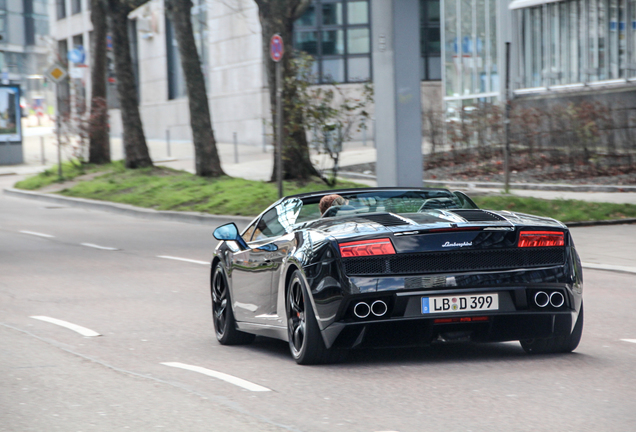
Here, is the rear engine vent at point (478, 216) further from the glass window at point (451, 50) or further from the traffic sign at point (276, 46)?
the glass window at point (451, 50)

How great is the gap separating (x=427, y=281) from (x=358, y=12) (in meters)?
39.3

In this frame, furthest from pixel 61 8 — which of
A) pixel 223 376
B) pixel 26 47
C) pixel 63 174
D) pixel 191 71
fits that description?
pixel 223 376

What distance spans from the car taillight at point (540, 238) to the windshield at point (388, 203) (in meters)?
0.86

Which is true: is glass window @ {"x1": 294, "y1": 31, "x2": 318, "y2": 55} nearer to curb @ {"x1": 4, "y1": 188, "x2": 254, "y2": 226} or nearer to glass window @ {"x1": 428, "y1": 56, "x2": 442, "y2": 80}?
glass window @ {"x1": 428, "y1": 56, "x2": 442, "y2": 80}

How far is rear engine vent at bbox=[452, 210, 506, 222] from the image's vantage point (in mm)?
6305

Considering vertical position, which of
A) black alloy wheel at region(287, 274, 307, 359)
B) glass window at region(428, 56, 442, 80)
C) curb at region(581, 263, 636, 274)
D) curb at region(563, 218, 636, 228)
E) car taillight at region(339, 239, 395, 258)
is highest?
glass window at region(428, 56, 442, 80)

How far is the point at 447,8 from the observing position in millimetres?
39625

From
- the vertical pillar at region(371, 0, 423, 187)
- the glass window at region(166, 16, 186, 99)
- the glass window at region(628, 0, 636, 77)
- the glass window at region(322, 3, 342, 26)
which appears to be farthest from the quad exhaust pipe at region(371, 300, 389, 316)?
the glass window at region(166, 16, 186, 99)

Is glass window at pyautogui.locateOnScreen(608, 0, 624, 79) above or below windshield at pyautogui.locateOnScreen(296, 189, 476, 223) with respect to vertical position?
above

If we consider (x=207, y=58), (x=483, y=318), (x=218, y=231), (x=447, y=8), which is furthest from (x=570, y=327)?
(x=207, y=58)

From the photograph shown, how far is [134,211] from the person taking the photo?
23.9 meters

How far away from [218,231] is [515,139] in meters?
19.9

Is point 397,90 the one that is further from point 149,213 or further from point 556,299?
point 556,299

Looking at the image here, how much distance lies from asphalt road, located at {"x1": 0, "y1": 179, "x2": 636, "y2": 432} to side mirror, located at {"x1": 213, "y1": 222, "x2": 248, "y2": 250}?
793 millimetres
